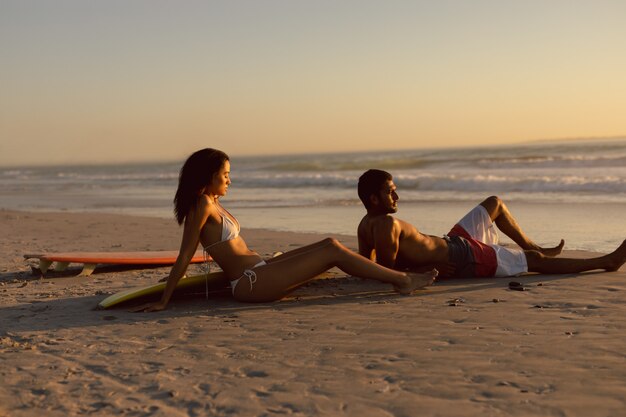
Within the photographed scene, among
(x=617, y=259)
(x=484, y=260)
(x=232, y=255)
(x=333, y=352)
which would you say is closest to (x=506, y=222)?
(x=484, y=260)

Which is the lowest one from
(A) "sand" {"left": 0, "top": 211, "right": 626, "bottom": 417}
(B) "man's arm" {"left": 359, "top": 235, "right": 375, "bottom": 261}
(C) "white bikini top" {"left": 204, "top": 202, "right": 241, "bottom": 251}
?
(A) "sand" {"left": 0, "top": 211, "right": 626, "bottom": 417}

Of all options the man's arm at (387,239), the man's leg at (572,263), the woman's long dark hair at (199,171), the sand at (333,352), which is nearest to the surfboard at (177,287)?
the sand at (333,352)

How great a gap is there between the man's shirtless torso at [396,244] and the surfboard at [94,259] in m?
2.17

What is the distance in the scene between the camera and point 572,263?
22.4 ft

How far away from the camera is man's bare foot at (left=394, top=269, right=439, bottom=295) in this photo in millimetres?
6035

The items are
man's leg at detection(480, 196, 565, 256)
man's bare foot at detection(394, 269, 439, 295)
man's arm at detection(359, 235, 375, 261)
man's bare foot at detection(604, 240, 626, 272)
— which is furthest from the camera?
man's leg at detection(480, 196, 565, 256)

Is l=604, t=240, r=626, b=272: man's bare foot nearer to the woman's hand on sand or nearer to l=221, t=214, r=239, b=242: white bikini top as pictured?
l=221, t=214, r=239, b=242: white bikini top

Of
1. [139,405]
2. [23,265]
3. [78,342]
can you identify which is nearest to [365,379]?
[139,405]

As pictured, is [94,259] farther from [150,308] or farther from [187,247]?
[187,247]

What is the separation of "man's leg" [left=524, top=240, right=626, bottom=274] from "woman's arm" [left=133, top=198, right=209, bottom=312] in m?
2.84

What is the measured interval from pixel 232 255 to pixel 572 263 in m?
2.93

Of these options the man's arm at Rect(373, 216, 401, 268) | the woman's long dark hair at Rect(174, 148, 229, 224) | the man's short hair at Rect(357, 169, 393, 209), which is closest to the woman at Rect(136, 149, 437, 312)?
the woman's long dark hair at Rect(174, 148, 229, 224)

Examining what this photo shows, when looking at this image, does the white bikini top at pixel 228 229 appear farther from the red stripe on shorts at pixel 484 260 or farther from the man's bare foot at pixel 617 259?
the man's bare foot at pixel 617 259

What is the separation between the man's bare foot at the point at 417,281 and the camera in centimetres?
604
